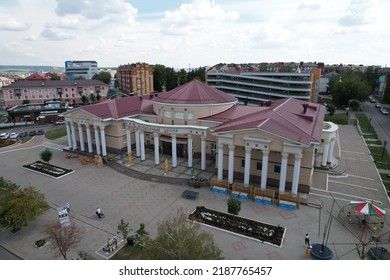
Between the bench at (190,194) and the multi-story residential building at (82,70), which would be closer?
the bench at (190,194)

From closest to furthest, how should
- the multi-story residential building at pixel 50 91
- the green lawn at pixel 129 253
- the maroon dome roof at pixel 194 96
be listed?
the green lawn at pixel 129 253 → the maroon dome roof at pixel 194 96 → the multi-story residential building at pixel 50 91

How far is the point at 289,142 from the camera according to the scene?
25719mm

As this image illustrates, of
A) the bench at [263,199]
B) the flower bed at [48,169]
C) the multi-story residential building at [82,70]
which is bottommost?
the flower bed at [48,169]

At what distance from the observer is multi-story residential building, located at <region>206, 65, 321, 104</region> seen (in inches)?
3093

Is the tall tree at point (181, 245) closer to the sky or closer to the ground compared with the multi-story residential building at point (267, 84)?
closer to the ground

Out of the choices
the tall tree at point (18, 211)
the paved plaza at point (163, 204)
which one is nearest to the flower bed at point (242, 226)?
the paved plaza at point (163, 204)

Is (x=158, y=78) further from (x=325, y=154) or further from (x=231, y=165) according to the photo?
(x=231, y=165)

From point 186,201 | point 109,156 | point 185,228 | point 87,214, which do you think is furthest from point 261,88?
point 185,228

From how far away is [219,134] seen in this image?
1137 inches

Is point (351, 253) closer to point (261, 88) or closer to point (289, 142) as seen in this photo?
point (289, 142)

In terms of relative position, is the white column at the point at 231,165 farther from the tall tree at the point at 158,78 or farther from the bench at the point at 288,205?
the tall tree at the point at 158,78

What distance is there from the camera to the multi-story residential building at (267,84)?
78.6 meters

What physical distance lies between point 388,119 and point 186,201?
224 ft

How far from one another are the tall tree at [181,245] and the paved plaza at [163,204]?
22.9ft
